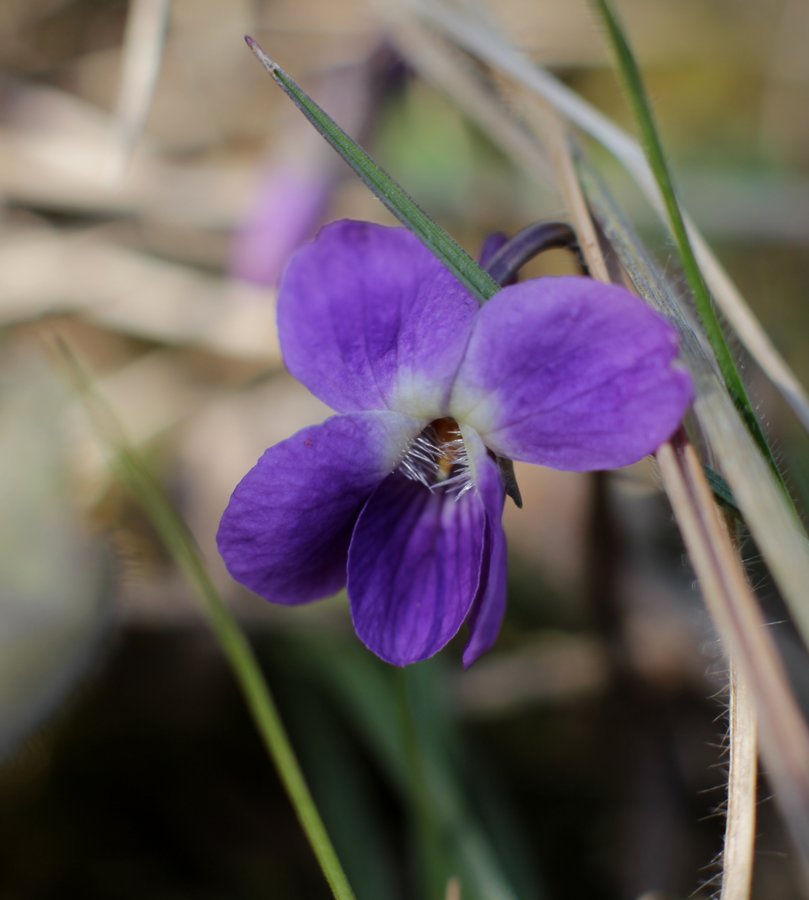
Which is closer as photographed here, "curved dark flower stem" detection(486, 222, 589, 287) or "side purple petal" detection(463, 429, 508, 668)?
"side purple petal" detection(463, 429, 508, 668)

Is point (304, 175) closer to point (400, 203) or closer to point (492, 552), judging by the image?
point (400, 203)

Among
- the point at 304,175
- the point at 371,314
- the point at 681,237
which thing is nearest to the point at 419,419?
the point at 371,314

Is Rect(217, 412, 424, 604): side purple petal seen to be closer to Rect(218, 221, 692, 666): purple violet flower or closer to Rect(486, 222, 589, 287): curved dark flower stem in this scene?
Rect(218, 221, 692, 666): purple violet flower

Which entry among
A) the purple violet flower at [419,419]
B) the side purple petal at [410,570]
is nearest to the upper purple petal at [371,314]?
the purple violet flower at [419,419]

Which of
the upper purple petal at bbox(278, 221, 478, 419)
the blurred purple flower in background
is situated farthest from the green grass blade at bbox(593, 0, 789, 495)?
the blurred purple flower in background

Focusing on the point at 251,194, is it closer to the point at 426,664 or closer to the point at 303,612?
the point at 303,612

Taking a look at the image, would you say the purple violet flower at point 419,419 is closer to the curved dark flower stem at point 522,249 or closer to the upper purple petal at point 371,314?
the upper purple petal at point 371,314

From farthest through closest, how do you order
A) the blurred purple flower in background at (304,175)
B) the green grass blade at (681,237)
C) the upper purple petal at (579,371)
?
the blurred purple flower in background at (304,175)
the green grass blade at (681,237)
the upper purple petal at (579,371)
